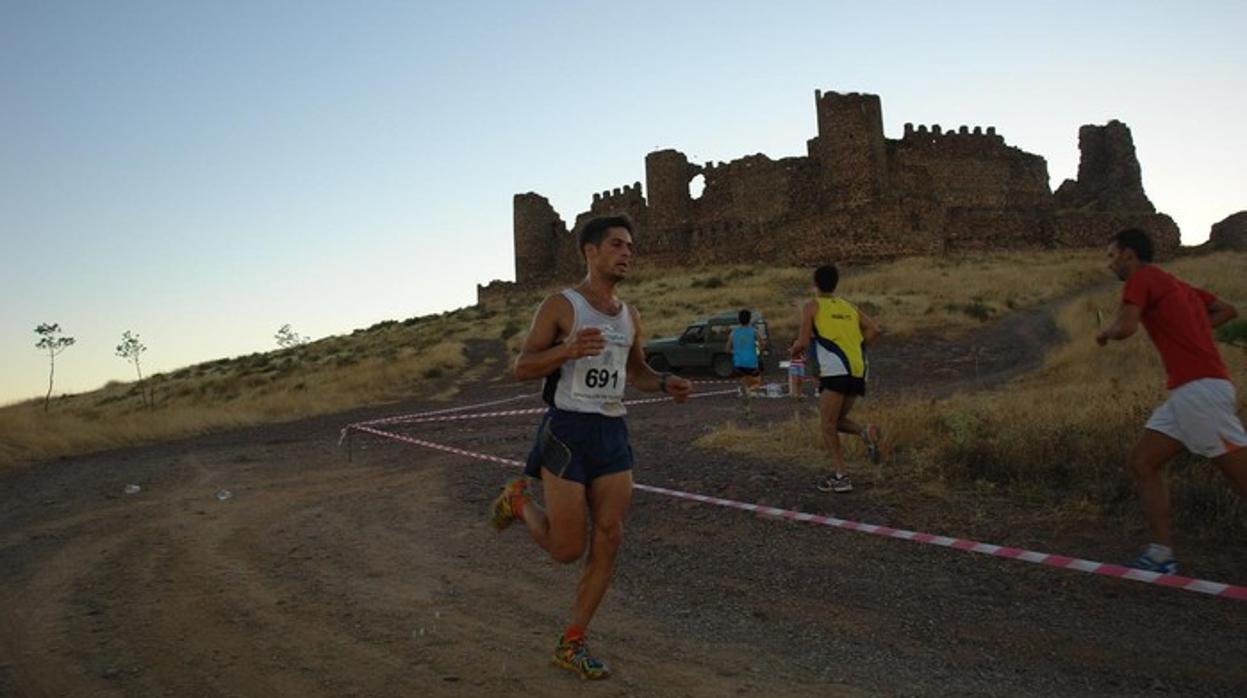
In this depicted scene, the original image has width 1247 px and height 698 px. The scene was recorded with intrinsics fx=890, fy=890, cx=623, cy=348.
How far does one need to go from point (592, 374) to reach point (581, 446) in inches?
12.8

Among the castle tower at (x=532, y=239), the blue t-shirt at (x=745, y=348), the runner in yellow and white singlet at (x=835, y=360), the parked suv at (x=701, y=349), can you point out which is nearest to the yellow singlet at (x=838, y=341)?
the runner in yellow and white singlet at (x=835, y=360)

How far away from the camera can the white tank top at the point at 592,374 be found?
3957mm

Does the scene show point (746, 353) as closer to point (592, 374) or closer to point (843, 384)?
point (843, 384)

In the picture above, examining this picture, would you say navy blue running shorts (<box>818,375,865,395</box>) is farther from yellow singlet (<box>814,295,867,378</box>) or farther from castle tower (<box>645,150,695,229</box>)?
castle tower (<box>645,150,695,229</box>)

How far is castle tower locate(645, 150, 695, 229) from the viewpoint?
5191 cm

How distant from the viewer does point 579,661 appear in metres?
3.76

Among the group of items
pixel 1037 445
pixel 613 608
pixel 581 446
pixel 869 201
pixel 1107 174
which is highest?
pixel 1107 174

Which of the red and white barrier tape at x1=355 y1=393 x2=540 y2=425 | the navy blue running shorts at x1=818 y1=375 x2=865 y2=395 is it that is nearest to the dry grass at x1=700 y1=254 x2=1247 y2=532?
the navy blue running shorts at x1=818 y1=375 x2=865 y2=395

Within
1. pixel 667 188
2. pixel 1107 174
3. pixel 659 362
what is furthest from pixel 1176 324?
pixel 1107 174

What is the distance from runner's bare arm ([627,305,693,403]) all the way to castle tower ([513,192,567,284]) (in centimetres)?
5480

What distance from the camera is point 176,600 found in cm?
514

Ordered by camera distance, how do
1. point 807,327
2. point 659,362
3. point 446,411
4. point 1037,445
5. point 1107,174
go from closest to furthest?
point 1037,445 → point 807,327 → point 446,411 → point 659,362 → point 1107,174

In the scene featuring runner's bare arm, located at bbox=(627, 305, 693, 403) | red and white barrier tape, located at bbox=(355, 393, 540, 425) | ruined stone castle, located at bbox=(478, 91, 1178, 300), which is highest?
ruined stone castle, located at bbox=(478, 91, 1178, 300)

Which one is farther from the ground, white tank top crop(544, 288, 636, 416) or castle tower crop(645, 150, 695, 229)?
castle tower crop(645, 150, 695, 229)
